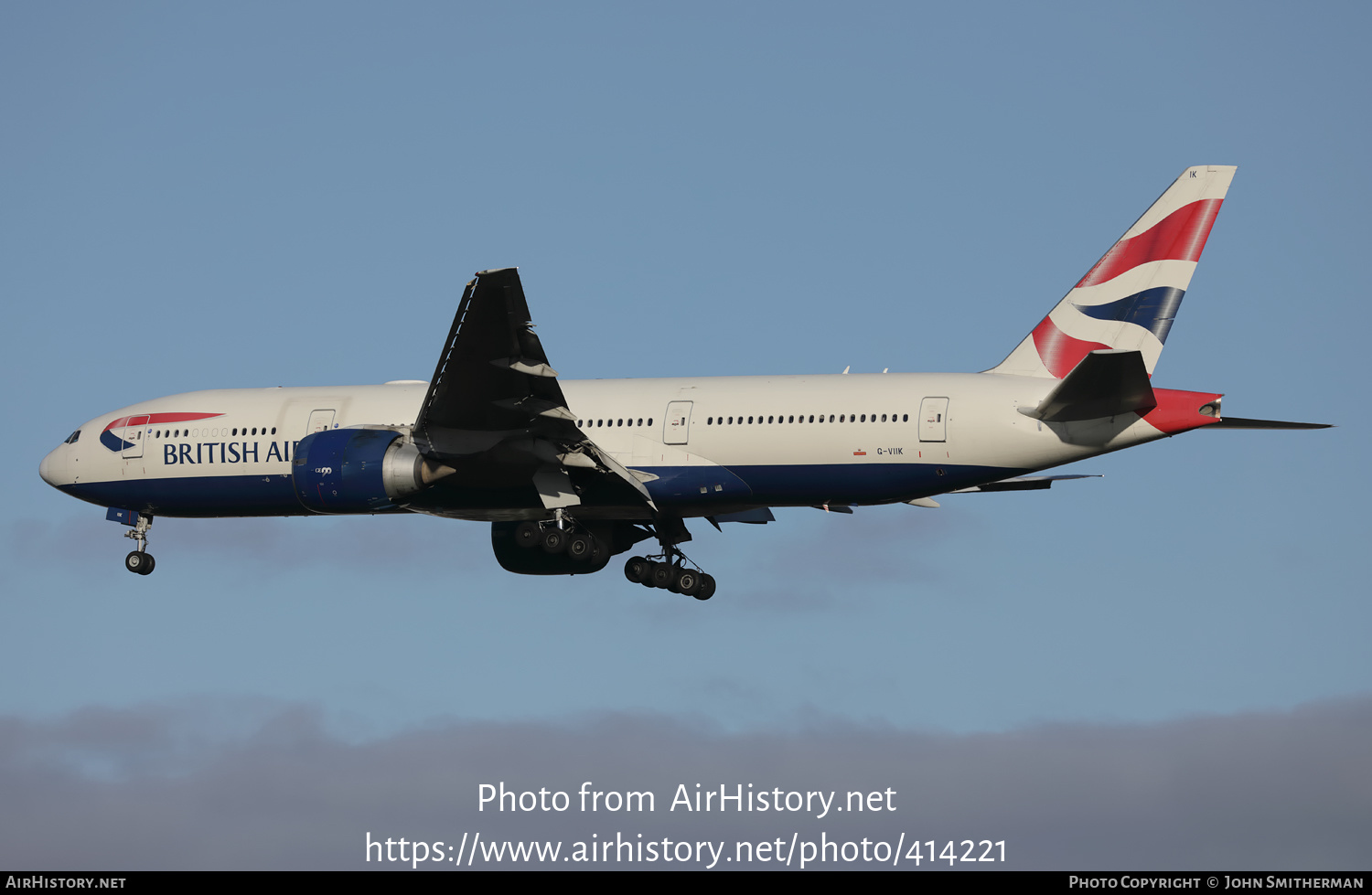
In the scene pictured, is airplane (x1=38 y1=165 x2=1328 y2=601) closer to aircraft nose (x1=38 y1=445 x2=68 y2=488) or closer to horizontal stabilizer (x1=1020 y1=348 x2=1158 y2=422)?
horizontal stabilizer (x1=1020 y1=348 x2=1158 y2=422)

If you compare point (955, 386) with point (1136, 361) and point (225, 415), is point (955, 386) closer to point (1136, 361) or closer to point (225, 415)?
point (1136, 361)

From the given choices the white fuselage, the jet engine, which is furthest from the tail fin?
the jet engine

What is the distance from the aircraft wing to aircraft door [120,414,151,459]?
874cm

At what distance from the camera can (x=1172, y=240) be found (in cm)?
3934

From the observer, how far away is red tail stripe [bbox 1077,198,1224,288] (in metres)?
39.3

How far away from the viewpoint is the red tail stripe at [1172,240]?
39281 mm

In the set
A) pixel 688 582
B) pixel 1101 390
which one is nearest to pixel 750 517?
pixel 688 582

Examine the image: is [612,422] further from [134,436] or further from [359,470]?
[134,436]

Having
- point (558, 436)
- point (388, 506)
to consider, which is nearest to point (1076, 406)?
point (558, 436)

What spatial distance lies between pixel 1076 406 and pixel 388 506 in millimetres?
14246

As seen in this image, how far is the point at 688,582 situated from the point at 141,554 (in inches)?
505
